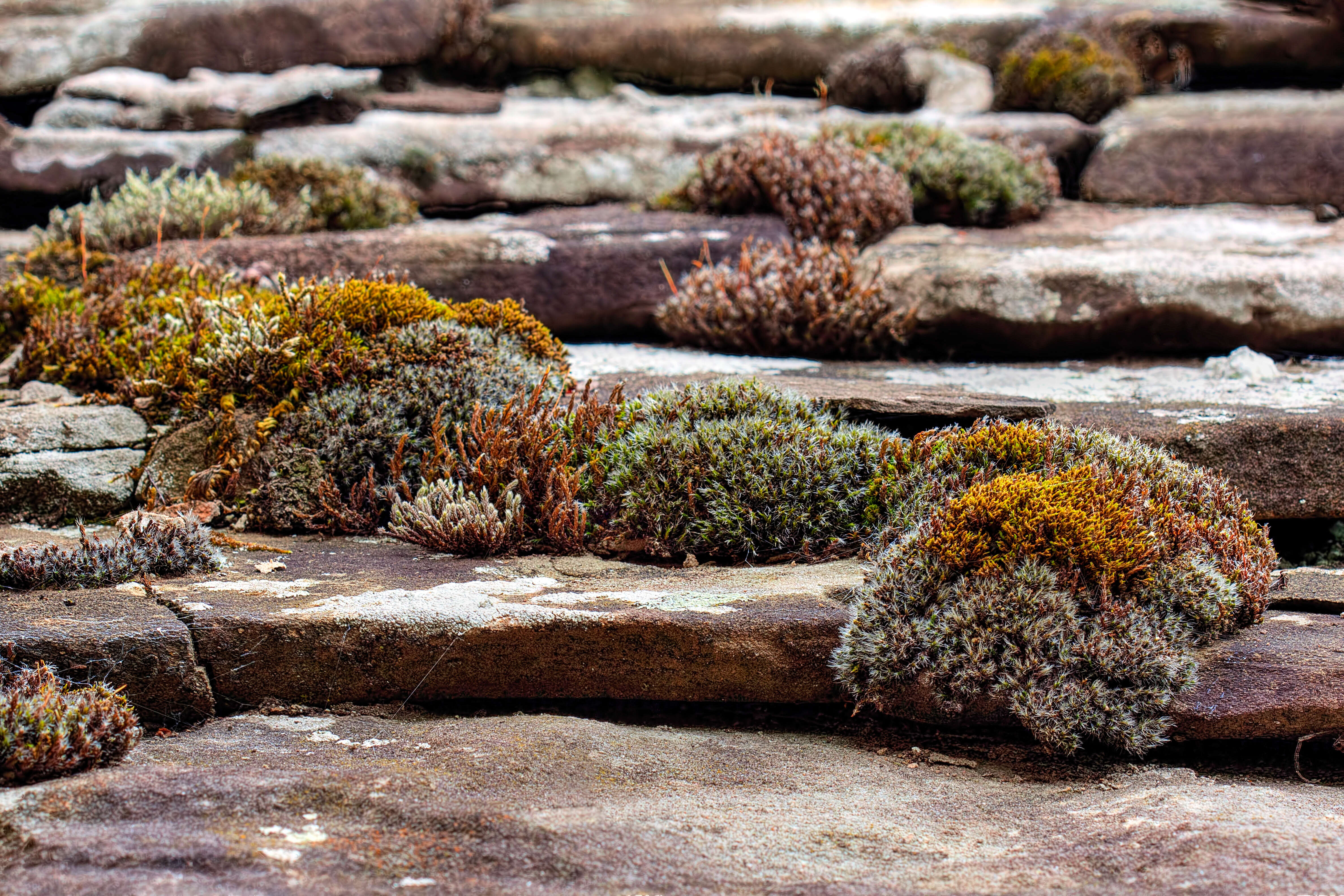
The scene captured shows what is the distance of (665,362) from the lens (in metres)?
7.12

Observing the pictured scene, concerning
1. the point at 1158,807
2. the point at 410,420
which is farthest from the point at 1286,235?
the point at 410,420

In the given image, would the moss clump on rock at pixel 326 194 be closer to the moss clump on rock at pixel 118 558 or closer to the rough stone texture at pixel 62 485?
the rough stone texture at pixel 62 485

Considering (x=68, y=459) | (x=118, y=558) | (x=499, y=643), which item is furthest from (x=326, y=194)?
(x=499, y=643)

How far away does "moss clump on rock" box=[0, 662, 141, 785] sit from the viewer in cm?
301

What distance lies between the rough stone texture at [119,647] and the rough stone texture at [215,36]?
9.51 meters

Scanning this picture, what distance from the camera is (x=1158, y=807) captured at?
329 cm

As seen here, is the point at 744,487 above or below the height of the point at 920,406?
below

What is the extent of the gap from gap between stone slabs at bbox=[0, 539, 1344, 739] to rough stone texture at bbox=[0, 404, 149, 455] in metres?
1.67

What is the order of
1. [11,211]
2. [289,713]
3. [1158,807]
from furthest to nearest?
[11,211] → [289,713] → [1158,807]

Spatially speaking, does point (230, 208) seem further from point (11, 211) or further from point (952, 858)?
point (952, 858)

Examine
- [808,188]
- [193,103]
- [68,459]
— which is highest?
[193,103]

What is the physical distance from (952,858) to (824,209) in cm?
647

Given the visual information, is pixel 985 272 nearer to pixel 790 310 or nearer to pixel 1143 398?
pixel 790 310

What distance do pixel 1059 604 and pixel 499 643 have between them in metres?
2.21
